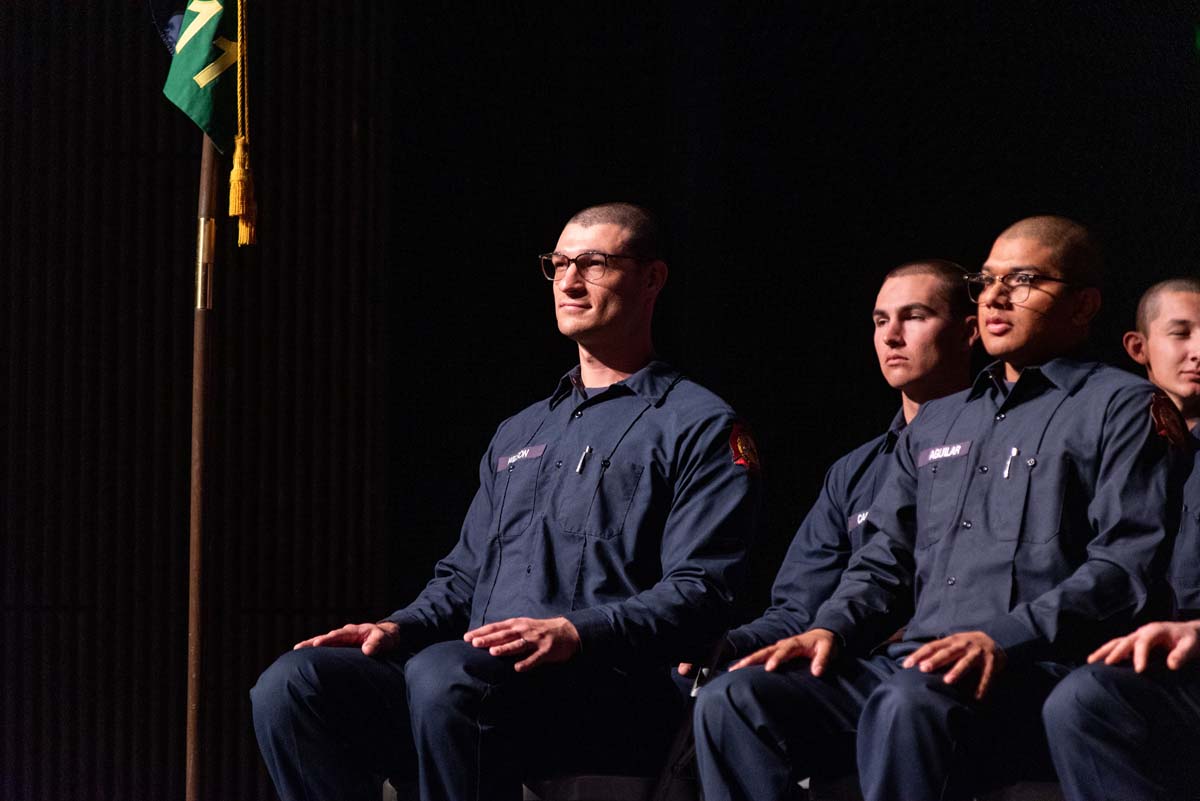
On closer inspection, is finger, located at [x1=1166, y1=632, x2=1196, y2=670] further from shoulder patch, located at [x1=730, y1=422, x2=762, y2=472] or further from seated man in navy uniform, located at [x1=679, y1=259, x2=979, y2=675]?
seated man in navy uniform, located at [x1=679, y1=259, x2=979, y2=675]

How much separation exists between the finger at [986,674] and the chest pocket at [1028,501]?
29cm

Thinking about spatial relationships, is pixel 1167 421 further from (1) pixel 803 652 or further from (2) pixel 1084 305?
(1) pixel 803 652

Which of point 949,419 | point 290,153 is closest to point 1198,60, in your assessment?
point 949,419

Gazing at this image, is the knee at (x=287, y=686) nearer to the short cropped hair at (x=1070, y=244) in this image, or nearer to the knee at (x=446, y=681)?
the knee at (x=446, y=681)

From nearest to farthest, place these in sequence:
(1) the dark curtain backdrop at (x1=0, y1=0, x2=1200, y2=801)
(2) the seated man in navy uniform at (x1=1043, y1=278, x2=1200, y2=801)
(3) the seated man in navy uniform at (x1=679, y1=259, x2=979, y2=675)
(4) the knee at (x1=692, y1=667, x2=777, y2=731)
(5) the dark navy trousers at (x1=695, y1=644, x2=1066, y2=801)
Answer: (2) the seated man in navy uniform at (x1=1043, y1=278, x2=1200, y2=801), (5) the dark navy trousers at (x1=695, y1=644, x2=1066, y2=801), (4) the knee at (x1=692, y1=667, x2=777, y2=731), (3) the seated man in navy uniform at (x1=679, y1=259, x2=979, y2=675), (1) the dark curtain backdrop at (x1=0, y1=0, x2=1200, y2=801)

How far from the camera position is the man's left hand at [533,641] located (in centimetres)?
254

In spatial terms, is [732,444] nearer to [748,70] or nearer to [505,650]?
[505,650]

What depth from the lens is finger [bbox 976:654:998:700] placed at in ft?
7.42

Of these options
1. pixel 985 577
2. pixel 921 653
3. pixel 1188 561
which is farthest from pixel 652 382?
pixel 1188 561

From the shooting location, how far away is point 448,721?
2.50m

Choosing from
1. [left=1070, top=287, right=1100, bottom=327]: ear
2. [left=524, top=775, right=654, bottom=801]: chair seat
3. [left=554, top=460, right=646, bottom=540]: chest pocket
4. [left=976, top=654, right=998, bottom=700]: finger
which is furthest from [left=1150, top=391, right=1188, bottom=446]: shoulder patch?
[left=524, top=775, right=654, bottom=801]: chair seat

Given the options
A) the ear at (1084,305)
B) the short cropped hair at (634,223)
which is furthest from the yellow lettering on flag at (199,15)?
the ear at (1084,305)

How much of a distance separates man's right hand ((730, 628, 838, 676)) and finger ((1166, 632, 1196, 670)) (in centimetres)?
54

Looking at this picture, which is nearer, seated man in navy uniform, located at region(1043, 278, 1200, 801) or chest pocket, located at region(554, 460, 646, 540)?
seated man in navy uniform, located at region(1043, 278, 1200, 801)
